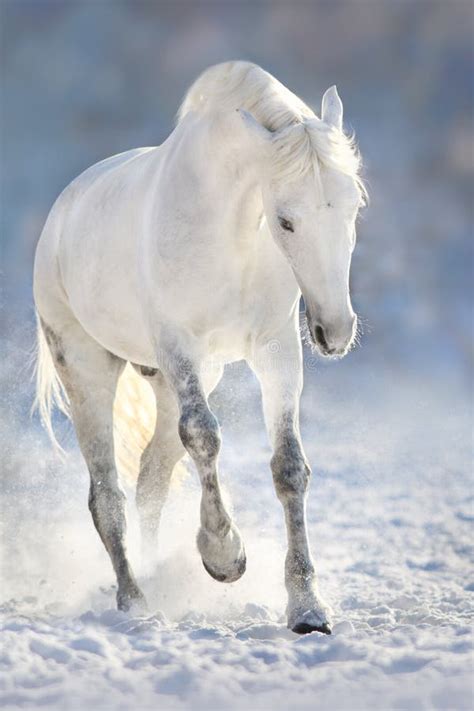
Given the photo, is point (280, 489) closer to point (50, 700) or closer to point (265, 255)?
point (265, 255)

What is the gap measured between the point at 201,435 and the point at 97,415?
135cm

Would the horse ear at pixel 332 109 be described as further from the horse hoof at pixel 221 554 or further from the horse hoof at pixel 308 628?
the horse hoof at pixel 308 628

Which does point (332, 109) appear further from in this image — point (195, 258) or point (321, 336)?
point (321, 336)

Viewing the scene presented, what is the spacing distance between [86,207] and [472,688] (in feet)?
10.1

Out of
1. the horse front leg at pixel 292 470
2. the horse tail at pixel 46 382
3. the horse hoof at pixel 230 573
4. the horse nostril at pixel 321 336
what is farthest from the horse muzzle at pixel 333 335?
the horse tail at pixel 46 382

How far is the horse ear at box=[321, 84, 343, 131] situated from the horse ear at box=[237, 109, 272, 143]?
26 centimetres

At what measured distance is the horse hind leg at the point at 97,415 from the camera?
511 cm

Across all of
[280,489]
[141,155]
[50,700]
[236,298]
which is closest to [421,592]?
[280,489]

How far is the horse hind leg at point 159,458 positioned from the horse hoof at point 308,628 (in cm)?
162

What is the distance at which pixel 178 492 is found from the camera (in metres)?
5.85

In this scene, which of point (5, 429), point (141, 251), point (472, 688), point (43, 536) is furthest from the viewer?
point (5, 429)

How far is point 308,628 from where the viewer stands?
4012 mm

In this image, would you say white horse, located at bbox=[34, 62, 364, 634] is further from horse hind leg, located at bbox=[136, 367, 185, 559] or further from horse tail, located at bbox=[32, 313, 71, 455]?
horse tail, located at bbox=[32, 313, 71, 455]

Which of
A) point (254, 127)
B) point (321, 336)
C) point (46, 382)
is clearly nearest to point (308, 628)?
point (321, 336)
